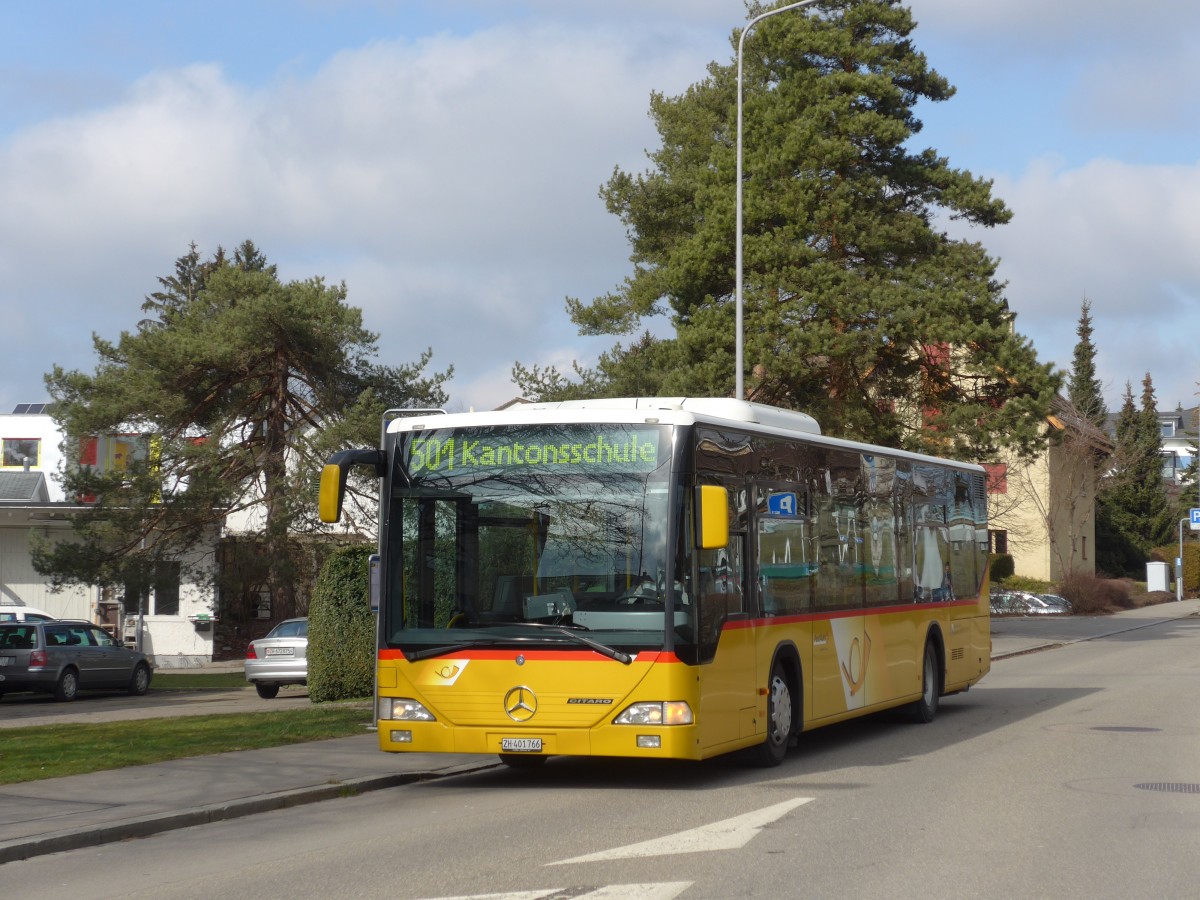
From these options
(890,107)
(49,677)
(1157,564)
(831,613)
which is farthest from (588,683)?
(1157,564)

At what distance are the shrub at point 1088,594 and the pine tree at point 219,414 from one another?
95.0ft

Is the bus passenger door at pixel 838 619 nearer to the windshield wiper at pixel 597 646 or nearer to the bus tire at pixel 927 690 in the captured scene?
the bus tire at pixel 927 690

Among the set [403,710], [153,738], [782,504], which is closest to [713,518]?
[782,504]

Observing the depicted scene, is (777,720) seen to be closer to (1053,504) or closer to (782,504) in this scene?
(782,504)

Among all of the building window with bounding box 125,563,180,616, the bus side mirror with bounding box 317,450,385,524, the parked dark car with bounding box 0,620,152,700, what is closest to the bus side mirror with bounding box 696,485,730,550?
the bus side mirror with bounding box 317,450,385,524

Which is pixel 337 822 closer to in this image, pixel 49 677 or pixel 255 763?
pixel 255 763

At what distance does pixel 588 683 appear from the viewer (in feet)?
37.2

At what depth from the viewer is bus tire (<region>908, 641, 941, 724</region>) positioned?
1759cm

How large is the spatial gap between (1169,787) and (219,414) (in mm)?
31150

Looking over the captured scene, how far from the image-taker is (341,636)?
74.6 feet

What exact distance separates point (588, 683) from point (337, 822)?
209 centimetres

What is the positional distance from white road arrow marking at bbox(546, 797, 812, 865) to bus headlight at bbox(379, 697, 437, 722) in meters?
2.82

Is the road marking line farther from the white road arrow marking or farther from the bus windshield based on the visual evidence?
the bus windshield

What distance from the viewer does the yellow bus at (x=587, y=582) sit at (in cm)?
1128
